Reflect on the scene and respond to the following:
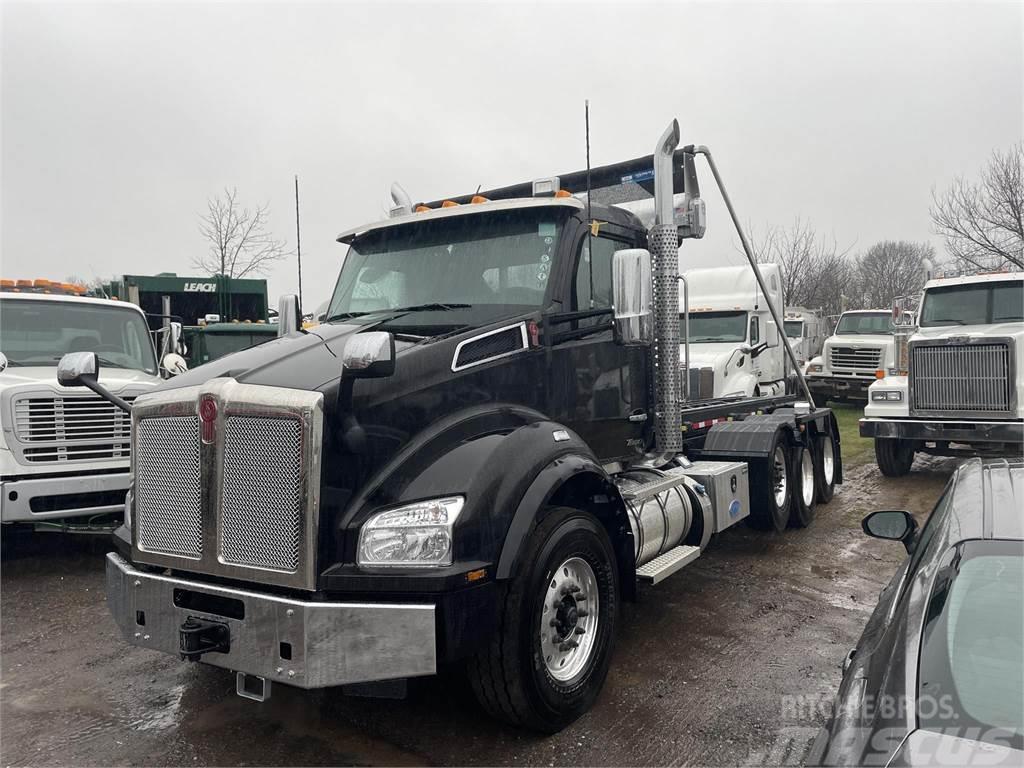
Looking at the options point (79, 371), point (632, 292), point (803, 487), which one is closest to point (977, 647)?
point (632, 292)

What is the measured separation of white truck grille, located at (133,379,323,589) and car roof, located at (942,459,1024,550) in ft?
7.72

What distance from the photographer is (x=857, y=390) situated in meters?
17.6

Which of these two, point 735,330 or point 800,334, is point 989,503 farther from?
point 800,334

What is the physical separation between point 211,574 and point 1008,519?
303cm

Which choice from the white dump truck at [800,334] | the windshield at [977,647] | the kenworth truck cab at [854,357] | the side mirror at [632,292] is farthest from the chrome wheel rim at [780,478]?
the white dump truck at [800,334]

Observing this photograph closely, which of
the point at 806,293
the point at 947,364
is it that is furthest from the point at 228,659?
the point at 806,293

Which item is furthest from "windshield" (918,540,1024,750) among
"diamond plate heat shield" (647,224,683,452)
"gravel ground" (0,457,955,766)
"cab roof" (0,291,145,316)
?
"cab roof" (0,291,145,316)

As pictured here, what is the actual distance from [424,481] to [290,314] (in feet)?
9.17

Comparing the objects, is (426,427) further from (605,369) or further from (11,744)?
(11,744)

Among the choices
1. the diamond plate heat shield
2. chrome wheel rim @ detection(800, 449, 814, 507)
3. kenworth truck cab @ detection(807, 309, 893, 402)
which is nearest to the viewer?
the diamond plate heat shield

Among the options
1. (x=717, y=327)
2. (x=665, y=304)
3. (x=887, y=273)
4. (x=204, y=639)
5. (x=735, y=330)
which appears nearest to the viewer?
(x=204, y=639)

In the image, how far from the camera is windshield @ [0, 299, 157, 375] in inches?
293

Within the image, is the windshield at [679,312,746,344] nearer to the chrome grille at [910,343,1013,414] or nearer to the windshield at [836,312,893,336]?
the chrome grille at [910,343,1013,414]

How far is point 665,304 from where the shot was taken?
208 inches
